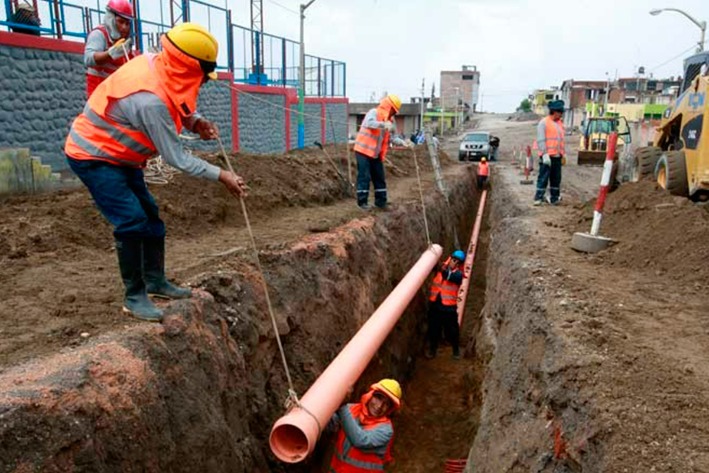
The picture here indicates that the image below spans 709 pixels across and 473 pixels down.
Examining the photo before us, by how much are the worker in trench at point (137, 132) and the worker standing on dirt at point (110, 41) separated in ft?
5.81

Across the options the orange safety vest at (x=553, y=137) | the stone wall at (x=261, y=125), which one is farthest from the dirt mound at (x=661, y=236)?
the stone wall at (x=261, y=125)

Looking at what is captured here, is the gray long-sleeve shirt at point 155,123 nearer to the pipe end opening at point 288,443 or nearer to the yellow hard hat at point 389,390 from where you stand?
the pipe end opening at point 288,443

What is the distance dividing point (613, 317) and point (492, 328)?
9.34 ft

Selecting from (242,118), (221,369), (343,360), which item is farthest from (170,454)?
(242,118)

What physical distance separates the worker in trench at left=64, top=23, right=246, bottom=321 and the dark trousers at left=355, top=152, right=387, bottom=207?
5166 millimetres

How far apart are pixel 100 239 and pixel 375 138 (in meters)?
4.20

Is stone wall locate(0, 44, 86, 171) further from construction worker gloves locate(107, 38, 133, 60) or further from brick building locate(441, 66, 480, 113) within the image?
brick building locate(441, 66, 480, 113)

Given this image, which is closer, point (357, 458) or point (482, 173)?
point (357, 458)

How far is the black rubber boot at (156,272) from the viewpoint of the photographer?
4.02 meters

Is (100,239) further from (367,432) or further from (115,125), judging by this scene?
(367,432)

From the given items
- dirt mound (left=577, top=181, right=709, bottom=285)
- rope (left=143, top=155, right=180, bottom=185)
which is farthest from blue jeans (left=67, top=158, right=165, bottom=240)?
dirt mound (left=577, top=181, right=709, bottom=285)

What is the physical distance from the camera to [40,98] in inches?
354

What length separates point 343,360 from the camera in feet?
15.3

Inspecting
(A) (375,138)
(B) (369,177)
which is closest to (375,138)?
(A) (375,138)
